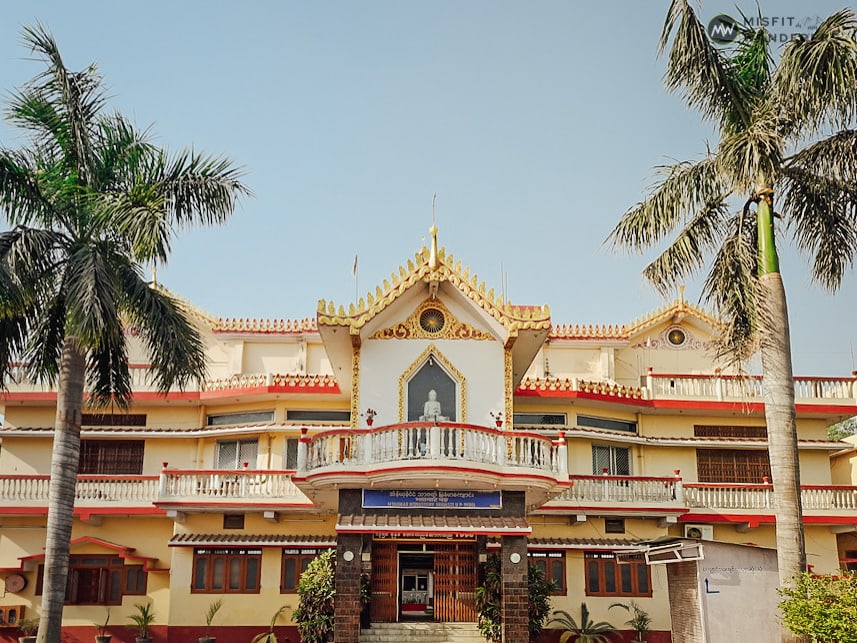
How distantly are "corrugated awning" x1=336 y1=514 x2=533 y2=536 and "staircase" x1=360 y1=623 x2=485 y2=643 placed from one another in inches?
116

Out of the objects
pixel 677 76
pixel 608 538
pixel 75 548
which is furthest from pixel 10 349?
pixel 608 538

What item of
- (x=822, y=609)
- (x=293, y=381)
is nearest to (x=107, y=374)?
(x=293, y=381)

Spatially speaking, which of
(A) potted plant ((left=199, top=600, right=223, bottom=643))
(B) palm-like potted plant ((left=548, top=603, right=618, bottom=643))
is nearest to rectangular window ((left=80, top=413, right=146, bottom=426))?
(A) potted plant ((left=199, top=600, right=223, bottom=643))

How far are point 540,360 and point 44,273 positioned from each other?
58.3ft

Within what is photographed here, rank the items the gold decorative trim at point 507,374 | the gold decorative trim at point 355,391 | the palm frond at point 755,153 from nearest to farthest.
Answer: the palm frond at point 755,153 → the gold decorative trim at point 355,391 → the gold decorative trim at point 507,374

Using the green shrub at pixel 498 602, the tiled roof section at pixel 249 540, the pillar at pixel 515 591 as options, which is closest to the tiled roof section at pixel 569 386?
the green shrub at pixel 498 602

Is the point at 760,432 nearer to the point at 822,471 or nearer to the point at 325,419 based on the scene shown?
the point at 822,471

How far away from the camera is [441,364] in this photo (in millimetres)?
21281

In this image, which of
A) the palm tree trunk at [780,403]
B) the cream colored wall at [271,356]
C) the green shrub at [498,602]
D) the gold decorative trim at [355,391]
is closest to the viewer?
the palm tree trunk at [780,403]

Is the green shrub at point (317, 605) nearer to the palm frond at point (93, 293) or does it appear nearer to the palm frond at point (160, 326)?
the palm frond at point (160, 326)

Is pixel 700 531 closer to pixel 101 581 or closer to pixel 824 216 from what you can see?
pixel 824 216

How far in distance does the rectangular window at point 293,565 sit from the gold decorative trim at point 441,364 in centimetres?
595

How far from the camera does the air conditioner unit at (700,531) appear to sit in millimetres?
25453

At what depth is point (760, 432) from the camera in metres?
27.9
